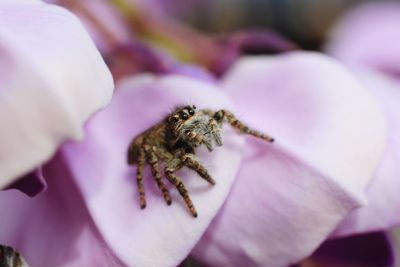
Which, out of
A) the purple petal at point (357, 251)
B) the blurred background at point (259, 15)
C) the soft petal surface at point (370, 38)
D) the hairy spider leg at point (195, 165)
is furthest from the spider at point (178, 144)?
the blurred background at point (259, 15)

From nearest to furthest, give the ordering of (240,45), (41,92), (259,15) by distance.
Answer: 1. (41,92)
2. (240,45)
3. (259,15)

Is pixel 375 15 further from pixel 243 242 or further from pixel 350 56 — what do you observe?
pixel 243 242

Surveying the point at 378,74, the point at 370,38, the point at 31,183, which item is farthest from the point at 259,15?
the point at 31,183

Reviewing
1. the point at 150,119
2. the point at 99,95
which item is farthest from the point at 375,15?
the point at 99,95

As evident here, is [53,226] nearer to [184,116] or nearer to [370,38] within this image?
[184,116]

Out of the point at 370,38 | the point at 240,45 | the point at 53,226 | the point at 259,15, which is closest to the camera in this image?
the point at 53,226

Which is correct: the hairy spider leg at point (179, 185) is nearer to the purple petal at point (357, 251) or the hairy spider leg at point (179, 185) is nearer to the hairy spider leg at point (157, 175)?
the hairy spider leg at point (157, 175)

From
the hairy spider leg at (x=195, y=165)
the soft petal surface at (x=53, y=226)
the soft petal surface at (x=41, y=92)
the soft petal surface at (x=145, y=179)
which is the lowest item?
the soft petal surface at (x=53, y=226)
